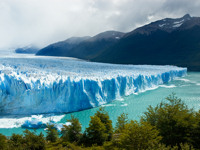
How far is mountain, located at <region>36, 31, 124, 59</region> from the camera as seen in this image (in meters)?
73.4

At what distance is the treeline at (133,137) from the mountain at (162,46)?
43434 mm

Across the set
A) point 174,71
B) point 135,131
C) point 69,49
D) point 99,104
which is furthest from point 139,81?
point 69,49

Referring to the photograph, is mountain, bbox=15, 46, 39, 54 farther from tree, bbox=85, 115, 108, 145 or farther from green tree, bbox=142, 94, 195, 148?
green tree, bbox=142, 94, 195, 148

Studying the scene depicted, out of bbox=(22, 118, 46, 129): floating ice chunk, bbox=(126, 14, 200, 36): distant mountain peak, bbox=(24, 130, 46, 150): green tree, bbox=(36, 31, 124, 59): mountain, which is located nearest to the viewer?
bbox=(24, 130, 46, 150): green tree

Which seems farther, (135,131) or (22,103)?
(22,103)

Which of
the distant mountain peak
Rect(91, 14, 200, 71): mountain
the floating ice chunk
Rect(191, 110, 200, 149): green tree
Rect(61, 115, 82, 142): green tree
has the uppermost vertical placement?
the distant mountain peak

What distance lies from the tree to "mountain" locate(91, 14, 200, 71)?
44.3 meters

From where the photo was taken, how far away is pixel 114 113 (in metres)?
12.9

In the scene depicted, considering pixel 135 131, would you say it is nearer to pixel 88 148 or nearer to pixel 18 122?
pixel 88 148

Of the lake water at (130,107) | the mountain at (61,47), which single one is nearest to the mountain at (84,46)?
the mountain at (61,47)

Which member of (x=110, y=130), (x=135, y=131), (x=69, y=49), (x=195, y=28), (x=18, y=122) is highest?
(x=195, y=28)

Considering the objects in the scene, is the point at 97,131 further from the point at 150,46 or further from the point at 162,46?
the point at 150,46

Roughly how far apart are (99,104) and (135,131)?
33.2ft

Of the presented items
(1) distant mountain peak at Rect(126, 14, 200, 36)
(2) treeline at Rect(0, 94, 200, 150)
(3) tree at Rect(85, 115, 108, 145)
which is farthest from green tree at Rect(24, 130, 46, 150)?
(1) distant mountain peak at Rect(126, 14, 200, 36)
